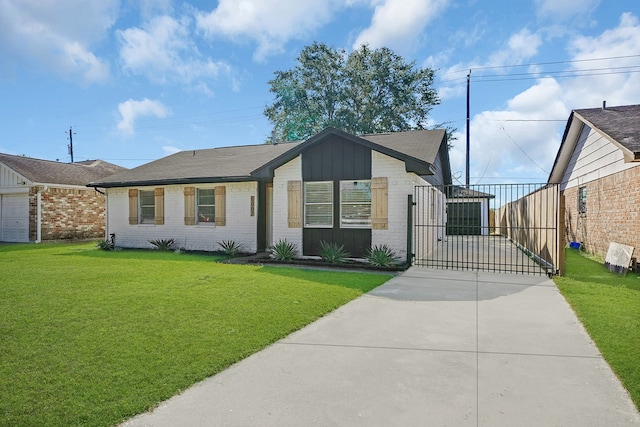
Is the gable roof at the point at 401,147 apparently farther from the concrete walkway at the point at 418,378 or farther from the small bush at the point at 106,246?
the small bush at the point at 106,246

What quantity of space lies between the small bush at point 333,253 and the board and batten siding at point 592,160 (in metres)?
7.32

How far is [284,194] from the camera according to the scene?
11.4 m

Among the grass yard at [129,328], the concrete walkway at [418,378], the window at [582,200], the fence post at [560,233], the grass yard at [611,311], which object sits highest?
the window at [582,200]

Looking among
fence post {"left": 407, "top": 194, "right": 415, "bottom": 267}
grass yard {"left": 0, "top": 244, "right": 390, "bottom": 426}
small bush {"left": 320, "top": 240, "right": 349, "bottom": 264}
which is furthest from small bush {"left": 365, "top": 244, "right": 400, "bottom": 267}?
grass yard {"left": 0, "top": 244, "right": 390, "bottom": 426}

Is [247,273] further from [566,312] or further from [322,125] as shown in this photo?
[322,125]

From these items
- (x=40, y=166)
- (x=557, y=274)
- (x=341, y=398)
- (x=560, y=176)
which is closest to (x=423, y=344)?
(x=341, y=398)

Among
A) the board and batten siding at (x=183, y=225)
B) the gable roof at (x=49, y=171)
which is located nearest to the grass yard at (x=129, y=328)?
the board and batten siding at (x=183, y=225)

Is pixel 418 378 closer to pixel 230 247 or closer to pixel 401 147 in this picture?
pixel 401 147

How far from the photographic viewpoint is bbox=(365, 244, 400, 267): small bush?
9.74 metres

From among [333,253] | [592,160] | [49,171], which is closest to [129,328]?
[333,253]

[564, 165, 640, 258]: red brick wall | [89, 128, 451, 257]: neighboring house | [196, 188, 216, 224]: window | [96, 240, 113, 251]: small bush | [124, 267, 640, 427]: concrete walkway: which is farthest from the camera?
[96, 240, 113, 251]: small bush

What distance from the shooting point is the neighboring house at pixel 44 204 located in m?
17.2

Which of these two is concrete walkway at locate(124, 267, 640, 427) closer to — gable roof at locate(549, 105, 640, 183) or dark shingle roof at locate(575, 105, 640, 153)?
gable roof at locate(549, 105, 640, 183)

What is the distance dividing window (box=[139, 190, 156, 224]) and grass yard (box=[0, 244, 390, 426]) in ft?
20.0
